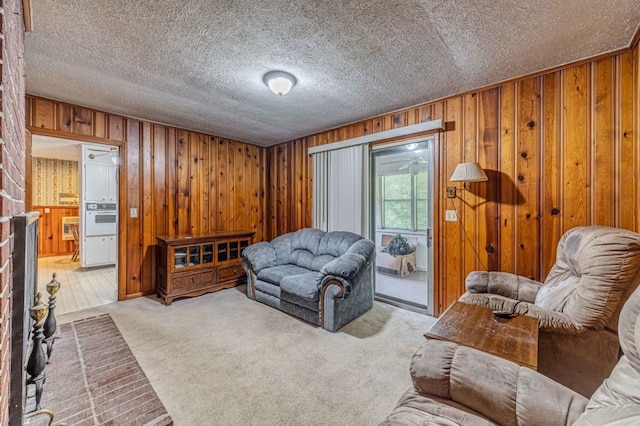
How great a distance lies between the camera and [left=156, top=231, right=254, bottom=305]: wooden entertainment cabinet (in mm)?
3576

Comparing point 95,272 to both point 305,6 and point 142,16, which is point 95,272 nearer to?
point 142,16

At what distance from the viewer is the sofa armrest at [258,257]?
3.67 meters

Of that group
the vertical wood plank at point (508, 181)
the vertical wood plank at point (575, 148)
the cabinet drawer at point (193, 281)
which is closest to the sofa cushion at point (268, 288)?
the cabinet drawer at point (193, 281)

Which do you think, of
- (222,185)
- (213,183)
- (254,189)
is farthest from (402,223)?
(213,183)

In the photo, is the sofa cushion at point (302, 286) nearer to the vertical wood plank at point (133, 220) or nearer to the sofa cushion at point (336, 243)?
the sofa cushion at point (336, 243)

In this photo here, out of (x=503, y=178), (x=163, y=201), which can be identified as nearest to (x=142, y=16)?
(x=163, y=201)

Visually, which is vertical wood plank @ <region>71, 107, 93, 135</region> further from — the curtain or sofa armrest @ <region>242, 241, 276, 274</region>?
the curtain

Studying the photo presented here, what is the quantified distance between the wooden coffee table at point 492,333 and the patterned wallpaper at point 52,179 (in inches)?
356

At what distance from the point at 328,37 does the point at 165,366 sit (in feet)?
9.25

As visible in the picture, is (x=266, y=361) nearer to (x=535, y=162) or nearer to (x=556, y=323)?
(x=556, y=323)

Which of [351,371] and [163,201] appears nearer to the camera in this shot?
[351,371]

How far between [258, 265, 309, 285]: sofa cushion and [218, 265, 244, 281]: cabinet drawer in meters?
0.80

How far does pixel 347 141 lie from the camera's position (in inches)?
156

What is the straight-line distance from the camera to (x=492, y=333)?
144 centimetres
